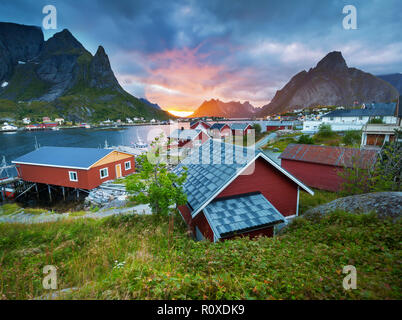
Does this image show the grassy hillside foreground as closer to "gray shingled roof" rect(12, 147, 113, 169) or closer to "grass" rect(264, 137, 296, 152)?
"gray shingled roof" rect(12, 147, 113, 169)

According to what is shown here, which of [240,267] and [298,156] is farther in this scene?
[298,156]

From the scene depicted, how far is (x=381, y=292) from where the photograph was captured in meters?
3.61

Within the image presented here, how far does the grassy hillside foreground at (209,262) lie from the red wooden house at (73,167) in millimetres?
17267

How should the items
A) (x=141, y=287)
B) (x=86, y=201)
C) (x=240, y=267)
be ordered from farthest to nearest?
(x=86, y=201) → (x=240, y=267) → (x=141, y=287)

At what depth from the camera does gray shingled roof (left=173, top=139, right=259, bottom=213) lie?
9.32 m

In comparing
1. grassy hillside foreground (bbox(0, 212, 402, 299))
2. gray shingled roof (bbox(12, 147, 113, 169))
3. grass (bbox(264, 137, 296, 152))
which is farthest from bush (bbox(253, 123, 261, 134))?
grassy hillside foreground (bbox(0, 212, 402, 299))

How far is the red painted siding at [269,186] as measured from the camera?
985cm

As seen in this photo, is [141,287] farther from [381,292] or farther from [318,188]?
[318,188]

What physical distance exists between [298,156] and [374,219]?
15083 millimetres

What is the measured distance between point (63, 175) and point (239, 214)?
89.8 feet

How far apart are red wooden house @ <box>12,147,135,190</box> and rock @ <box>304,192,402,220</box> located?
2578 centimetres

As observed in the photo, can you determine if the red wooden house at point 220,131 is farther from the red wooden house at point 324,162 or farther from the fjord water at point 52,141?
the red wooden house at point 324,162
